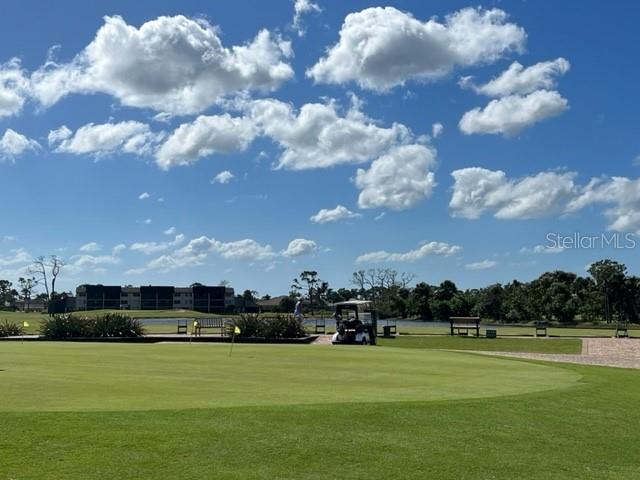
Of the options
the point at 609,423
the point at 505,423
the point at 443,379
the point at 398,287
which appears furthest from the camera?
the point at 398,287

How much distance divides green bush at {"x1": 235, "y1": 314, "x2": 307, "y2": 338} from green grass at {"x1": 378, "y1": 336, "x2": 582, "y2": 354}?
517cm

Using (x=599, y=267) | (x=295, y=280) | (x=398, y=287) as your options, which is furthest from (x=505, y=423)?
(x=295, y=280)

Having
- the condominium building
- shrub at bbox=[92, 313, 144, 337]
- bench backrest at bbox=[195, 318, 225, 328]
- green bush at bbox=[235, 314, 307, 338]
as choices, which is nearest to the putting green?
green bush at bbox=[235, 314, 307, 338]

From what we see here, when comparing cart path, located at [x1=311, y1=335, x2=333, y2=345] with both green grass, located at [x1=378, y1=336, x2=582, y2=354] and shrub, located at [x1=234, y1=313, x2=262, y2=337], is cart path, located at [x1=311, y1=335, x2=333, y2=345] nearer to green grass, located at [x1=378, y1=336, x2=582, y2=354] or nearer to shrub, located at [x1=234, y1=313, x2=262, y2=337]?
green grass, located at [x1=378, y1=336, x2=582, y2=354]

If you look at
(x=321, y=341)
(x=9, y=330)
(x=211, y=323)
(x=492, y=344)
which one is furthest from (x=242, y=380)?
(x=211, y=323)

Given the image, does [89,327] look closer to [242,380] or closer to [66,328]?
[66,328]

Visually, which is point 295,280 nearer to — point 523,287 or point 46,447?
point 523,287

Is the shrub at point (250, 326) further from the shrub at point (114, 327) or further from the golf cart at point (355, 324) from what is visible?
the shrub at point (114, 327)

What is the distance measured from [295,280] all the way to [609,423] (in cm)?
15232

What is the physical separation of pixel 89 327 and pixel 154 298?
5466 inches

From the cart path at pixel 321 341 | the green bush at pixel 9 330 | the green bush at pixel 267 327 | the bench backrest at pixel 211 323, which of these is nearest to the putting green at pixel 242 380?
the cart path at pixel 321 341

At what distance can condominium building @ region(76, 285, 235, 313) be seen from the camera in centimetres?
17150

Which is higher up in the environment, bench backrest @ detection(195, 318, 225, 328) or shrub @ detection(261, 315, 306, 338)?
shrub @ detection(261, 315, 306, 338)

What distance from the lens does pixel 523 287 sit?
107m
